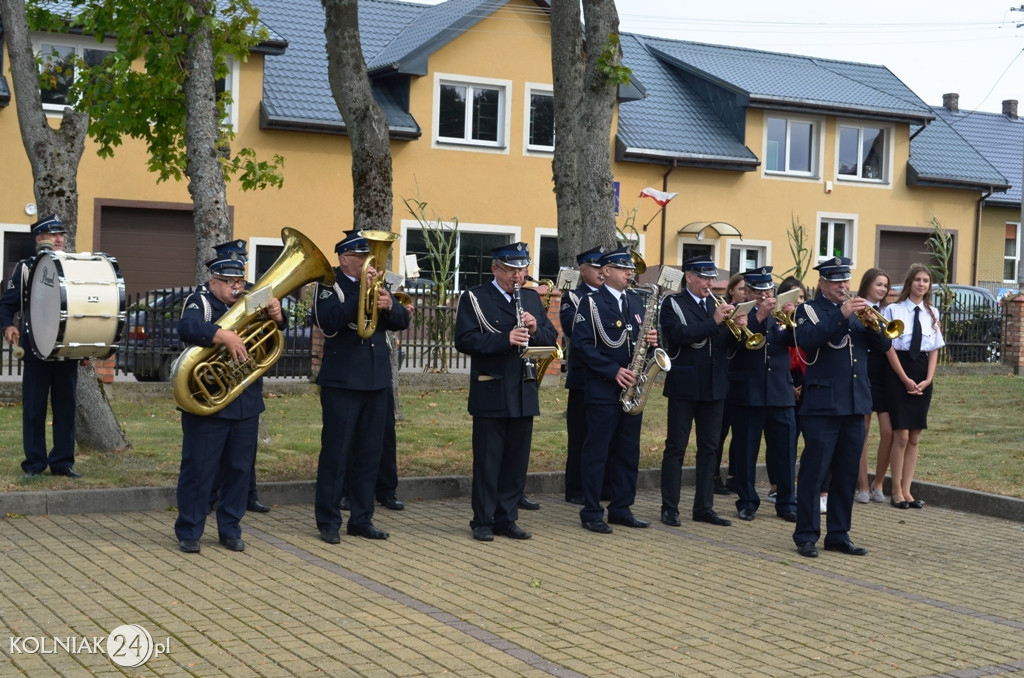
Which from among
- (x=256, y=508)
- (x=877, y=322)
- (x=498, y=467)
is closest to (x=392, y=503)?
(x=256, y=508)

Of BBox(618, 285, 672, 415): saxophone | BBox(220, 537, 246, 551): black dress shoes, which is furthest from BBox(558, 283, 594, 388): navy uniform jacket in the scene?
BBox(220, 537, 246, 551): black dress shoes

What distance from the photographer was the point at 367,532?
9312 mm

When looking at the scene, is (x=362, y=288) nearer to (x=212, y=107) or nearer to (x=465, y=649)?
(x=465, y=649)

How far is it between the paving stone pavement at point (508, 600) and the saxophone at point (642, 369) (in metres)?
0.97

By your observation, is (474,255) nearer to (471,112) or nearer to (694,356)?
(471,112)

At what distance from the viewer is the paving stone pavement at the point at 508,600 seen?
6.36m

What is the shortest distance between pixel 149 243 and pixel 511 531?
1801 centimetres

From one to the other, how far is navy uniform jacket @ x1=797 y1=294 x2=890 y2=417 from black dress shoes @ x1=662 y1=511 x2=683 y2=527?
1499 mm

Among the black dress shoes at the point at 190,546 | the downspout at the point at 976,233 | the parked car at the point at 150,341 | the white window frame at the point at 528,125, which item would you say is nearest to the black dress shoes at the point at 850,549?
the black dress shoes at the point at 190,546

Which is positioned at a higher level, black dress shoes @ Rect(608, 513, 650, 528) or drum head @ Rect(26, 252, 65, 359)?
drum head @ Rect(26, 252, 65, 359)

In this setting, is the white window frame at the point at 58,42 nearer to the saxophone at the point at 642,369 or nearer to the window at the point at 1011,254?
the saxophone at the point at 642,369

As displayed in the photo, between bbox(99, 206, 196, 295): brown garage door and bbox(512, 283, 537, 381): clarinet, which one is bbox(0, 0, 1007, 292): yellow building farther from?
bbox(512, 283, 537, 381): clarinet

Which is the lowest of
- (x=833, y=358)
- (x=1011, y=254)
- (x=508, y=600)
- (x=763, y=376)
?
(x=508, y=600)

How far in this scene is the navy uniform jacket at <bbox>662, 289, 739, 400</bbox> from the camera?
404 inches
